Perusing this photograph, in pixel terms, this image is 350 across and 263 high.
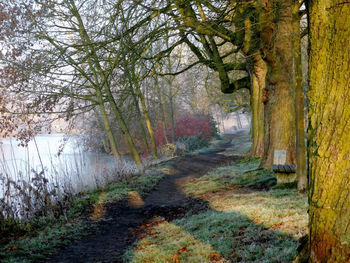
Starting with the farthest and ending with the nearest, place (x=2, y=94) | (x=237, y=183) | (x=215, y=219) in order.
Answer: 1. (x=2, y=94)
2. (x=237, y=183)
3. (x=215, y=219)

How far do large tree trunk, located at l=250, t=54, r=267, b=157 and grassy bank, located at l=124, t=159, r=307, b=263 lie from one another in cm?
530

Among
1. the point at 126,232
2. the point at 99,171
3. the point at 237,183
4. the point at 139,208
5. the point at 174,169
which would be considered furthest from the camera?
the point at 174,169

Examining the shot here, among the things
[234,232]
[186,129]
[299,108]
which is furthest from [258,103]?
[186,129]

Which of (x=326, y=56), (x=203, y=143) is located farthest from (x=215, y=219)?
(x=203, y=143)

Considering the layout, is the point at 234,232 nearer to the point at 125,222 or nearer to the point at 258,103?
the point at 125,222

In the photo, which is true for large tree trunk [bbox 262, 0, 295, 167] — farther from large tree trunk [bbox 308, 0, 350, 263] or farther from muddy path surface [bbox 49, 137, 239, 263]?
large tree trunk [bbox 308, 0, 350, 263]

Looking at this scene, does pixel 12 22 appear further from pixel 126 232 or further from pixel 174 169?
pixel 174 169

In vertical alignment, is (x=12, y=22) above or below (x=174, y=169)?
above

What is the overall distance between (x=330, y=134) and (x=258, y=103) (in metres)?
11.0

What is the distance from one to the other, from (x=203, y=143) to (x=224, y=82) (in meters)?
14.9

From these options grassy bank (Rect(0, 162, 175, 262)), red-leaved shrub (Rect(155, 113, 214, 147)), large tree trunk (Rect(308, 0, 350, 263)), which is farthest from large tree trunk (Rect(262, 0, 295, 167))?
red-leaved shrub (Rect(155, 113, 214, 147))

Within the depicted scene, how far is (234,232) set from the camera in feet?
15.1

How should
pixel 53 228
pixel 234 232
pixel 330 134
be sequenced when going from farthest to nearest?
1. pixel 53 228
2. pixel 234 232
3. pixel 330 134

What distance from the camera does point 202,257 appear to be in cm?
389
